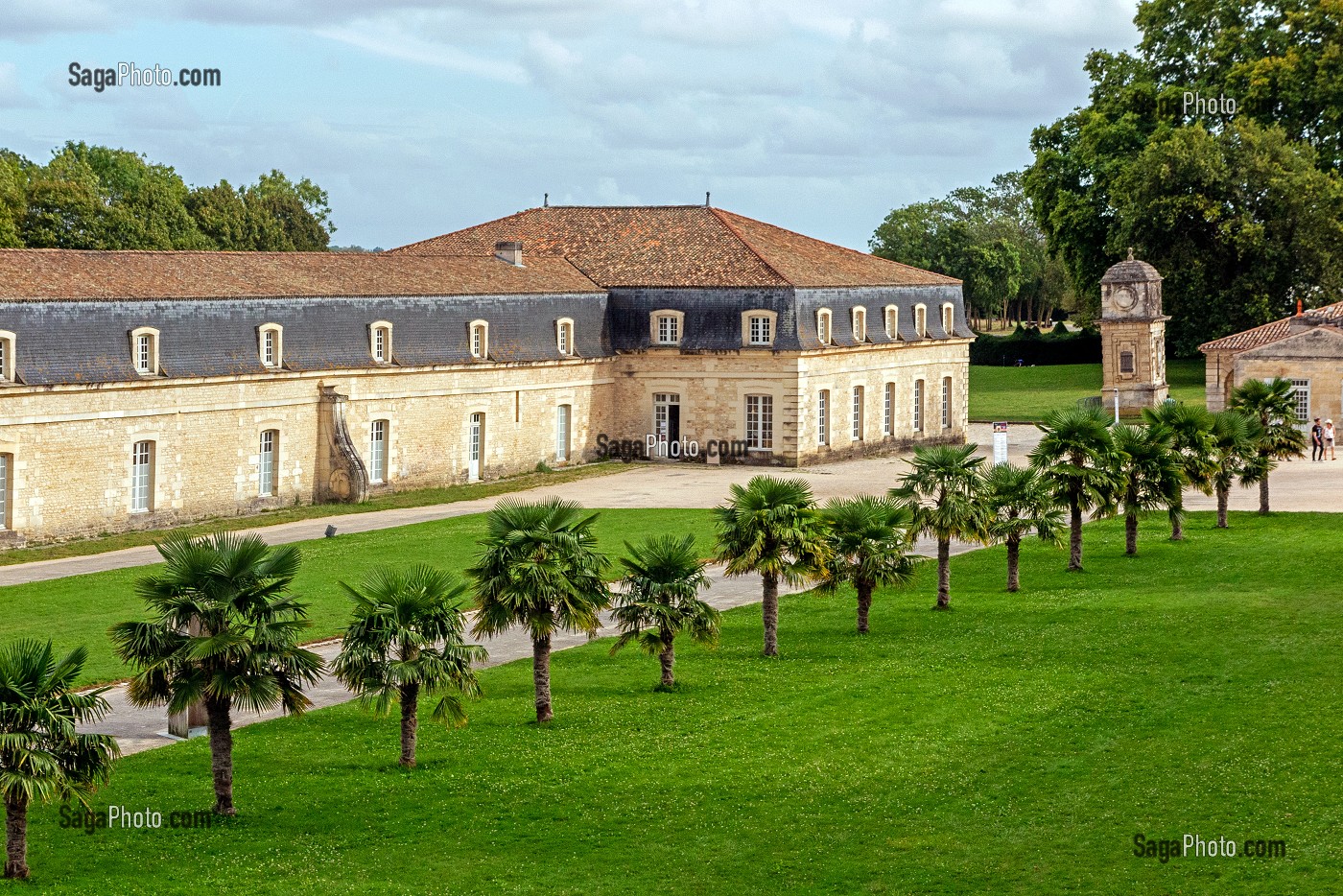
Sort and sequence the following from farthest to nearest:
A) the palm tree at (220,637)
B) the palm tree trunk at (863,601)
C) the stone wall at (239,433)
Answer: the stone wall at (239,433), the palm tree trunk at (863,601), the palm tree at (220,637)

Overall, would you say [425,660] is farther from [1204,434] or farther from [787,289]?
[787,289]

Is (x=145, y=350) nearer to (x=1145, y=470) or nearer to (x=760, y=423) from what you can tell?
(x=760, y=423)

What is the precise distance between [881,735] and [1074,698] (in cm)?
329

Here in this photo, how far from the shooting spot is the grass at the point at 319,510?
124 ft

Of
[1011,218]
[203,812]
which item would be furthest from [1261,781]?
[1011,218]

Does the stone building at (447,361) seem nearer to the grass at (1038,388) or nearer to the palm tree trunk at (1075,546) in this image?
the grass at (1038,388)

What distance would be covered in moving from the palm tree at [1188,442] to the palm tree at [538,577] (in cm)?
1837

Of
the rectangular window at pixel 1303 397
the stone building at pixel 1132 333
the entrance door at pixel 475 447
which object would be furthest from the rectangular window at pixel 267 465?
the stone building at pixel 1132 333

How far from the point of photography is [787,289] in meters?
53.7

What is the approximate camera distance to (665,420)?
55.7 meters

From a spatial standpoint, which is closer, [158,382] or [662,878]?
[662,878]

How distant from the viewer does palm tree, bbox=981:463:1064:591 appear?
32.2m

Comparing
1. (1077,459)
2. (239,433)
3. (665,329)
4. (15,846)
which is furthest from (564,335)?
(15,846)

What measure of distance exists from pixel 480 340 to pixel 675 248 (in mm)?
9594
